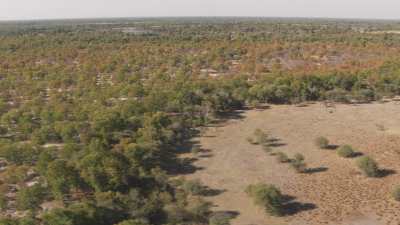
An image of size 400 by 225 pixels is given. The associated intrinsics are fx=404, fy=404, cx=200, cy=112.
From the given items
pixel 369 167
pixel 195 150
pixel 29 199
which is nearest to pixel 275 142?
pixel 195 150

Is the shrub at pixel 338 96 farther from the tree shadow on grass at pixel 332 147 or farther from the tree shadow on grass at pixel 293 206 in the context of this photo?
the tree shadow on grass at pixel 293 206

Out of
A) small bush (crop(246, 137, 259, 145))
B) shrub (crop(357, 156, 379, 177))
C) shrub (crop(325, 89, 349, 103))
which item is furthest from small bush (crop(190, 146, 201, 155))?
shrub (crop(325, 89, 349, 103))

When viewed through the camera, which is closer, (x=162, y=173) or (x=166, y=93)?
(x=162, y=173)

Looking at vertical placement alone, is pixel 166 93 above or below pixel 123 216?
above

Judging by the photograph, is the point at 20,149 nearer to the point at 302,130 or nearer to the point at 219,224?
the point at 219,224

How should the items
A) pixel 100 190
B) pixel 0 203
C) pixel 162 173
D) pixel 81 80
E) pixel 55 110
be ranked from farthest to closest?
pixel 81 80, pixel 55 110, pixel 162 173, pixel 100 190, pixel 0 203

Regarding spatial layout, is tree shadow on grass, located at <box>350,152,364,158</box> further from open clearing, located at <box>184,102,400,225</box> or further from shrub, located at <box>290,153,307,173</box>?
shrub, located at <box>290,153,307,173</box>

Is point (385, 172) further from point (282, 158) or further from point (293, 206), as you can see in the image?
point (293, 206)

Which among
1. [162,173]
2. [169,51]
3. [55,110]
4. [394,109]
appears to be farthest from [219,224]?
[169,51]
